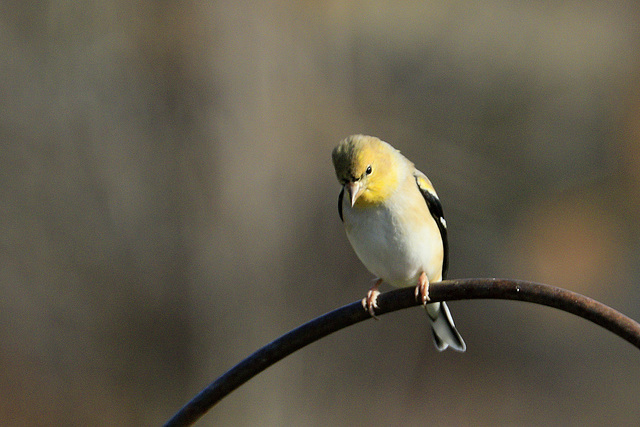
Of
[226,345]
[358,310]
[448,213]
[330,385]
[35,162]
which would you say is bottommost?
[330,385]

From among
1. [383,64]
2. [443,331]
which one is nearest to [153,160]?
[383,64]

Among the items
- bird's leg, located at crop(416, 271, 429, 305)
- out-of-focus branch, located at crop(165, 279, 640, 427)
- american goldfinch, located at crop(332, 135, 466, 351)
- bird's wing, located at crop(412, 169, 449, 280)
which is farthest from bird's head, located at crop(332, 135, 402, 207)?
out-of-focus branch, located at crop(165, 279, 640, 427)

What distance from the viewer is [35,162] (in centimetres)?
769

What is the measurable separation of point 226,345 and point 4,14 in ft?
14.4

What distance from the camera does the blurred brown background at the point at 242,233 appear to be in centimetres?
729

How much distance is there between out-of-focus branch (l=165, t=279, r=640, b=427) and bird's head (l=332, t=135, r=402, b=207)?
2.99 ft

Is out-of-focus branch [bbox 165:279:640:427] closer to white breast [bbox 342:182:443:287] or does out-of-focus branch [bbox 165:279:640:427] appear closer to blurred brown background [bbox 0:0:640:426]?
white breast [bbox 342:182:443:287]

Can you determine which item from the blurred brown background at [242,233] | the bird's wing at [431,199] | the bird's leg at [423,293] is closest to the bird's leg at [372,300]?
the bird's leg at [423,293]

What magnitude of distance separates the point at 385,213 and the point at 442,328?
73 cm

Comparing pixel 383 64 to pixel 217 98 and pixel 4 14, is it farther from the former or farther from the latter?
pixel 4 14

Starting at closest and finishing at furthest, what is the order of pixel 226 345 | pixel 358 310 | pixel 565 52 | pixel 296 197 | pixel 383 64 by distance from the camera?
pixel 358 310 → pixel 226 345 → pixel 296 197 → pixel 383 64 → pixel 565 52

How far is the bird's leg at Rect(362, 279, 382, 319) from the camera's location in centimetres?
206

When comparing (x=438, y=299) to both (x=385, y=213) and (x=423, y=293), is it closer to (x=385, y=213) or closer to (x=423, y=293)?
(x=423, y=293)

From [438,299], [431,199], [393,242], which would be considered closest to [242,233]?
[431,199]
